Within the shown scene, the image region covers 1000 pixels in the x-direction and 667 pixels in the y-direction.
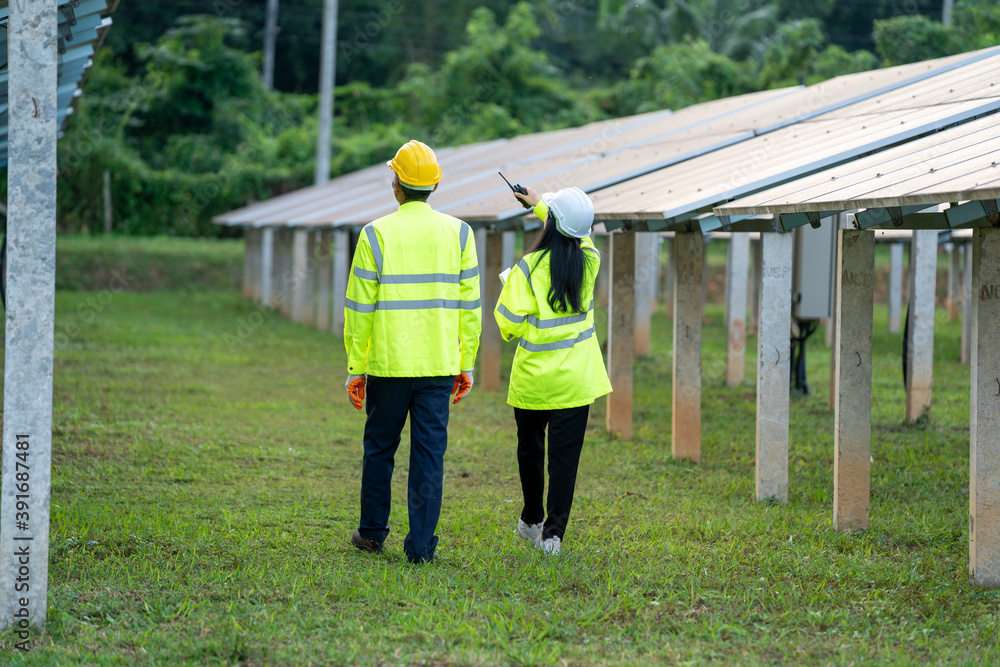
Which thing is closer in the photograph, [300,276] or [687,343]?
[687,343]

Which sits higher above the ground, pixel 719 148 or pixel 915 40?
pixel 915 40

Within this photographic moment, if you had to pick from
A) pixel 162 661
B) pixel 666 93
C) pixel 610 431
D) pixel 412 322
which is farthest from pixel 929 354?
pixel 666 93

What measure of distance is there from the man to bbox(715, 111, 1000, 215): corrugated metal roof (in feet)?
5.51

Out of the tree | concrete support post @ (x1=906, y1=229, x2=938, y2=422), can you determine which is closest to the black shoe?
concrete support post @ (x1=906, y1=229, x2=938, y2=422)

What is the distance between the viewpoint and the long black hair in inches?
203

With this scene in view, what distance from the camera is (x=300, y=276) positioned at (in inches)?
808

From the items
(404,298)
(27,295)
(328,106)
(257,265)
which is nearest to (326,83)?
(328,106)

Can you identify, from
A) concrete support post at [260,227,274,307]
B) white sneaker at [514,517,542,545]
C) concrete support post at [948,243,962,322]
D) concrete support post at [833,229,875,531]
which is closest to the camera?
white sneaker at [514,517,542,545]

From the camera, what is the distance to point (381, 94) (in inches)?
1526

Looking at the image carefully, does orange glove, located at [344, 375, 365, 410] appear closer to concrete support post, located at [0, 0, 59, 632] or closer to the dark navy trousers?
the dark navy trousers

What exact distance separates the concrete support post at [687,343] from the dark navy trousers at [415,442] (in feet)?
10.2

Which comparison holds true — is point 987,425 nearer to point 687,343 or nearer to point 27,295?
point 687,343

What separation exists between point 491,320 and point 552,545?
6522mm

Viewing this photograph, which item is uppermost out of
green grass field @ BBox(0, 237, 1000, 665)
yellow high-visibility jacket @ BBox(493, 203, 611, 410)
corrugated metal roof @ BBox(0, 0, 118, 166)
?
corrugated metal roof @ BBox(0, 0, 118, 166)
